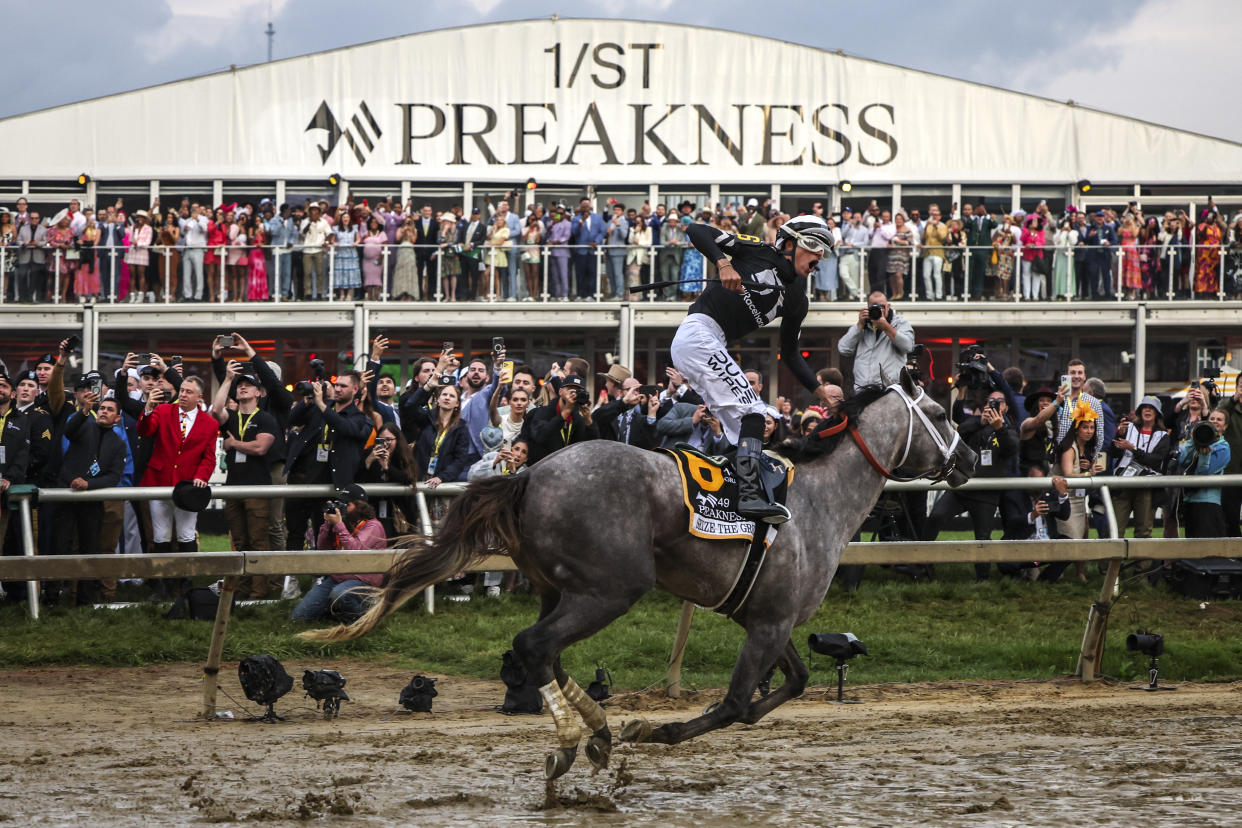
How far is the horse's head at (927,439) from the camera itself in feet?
24.1

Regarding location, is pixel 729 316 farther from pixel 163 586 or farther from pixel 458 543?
pixel 163 586

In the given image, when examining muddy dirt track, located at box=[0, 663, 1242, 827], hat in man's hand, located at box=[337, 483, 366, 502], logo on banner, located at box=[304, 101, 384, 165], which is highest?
logo on banner, located at box=[304, 101, 384, 165]

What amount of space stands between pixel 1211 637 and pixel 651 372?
1699 centimetres

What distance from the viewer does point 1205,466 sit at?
1227cm

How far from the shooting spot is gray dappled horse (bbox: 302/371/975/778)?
618 cm

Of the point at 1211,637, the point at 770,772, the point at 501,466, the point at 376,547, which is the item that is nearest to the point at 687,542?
the point at 770,772

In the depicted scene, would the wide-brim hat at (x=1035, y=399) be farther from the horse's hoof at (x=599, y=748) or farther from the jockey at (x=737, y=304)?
the horse's hoof at (x=599, y=748)

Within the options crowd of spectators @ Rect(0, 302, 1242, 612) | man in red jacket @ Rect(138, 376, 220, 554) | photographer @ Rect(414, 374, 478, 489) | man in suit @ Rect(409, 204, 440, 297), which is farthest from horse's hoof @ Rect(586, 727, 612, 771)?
man in suit @ Rect(409, 204, 440, 297)

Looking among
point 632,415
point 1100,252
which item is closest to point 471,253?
point 1100,252

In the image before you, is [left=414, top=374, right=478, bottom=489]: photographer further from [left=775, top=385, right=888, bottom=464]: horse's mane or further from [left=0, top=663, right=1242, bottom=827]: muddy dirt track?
[left=775, top=385, right=888, bottom=464]: horse's mane

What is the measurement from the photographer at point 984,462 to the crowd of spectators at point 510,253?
1090 cm

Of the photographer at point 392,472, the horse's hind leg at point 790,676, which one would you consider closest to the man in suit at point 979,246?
the photographer at point 392,472

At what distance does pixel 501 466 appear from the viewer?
11836 millimetres

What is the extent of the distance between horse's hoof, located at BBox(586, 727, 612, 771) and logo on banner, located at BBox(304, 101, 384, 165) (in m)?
23.7
